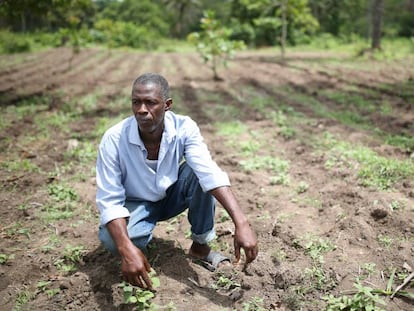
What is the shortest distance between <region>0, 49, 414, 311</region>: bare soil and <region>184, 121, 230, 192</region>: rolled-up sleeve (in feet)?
2.26

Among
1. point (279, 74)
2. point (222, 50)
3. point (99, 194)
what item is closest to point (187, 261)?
point (99, 194)

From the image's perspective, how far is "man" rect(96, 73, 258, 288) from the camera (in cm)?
227

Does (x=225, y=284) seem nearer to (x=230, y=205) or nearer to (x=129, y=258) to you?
(x=230, y=205)

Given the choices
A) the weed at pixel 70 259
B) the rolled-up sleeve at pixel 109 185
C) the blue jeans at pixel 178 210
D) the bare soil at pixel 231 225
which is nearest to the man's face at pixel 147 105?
the rolled-up sleeve at pixel 109 185

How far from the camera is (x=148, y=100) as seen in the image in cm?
242

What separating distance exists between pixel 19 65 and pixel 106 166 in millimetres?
13022

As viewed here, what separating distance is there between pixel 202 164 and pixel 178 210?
544 millimetres

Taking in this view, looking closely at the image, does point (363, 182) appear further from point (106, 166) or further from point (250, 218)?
point (106, 166)

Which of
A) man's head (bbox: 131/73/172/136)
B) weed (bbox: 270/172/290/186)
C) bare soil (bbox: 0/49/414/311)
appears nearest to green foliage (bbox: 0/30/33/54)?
bare soil (bbox: 0/49/414/311)

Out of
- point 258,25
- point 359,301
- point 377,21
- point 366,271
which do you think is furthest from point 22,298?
point 258,25

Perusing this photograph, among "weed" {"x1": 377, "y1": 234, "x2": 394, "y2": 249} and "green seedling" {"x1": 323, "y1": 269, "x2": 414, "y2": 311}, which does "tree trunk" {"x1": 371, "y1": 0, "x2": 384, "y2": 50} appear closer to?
"weed" {"x1": 377, "y1": 234, "x2": 394, "y2": 249}

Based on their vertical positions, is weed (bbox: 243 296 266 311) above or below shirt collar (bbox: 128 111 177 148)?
below

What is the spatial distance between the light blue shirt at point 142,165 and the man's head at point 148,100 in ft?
0.36

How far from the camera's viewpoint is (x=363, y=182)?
152 inches
